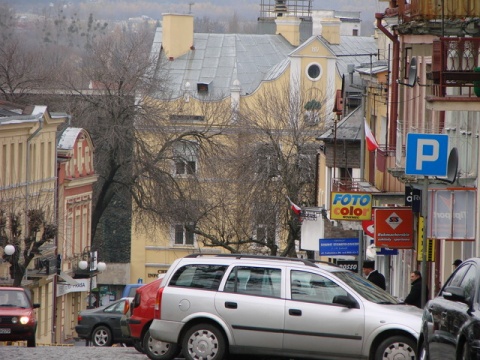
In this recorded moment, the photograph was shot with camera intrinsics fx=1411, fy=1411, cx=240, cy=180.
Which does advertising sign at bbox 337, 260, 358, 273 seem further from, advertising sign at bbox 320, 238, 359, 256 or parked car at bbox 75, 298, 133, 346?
parked car at bbox 75, 298, 133, 346

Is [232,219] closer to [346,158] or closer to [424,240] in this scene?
[346,158]

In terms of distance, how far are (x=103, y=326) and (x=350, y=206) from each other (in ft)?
27.0

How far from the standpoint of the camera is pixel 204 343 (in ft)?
63.0

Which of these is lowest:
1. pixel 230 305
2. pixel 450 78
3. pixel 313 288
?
pixel 230 305

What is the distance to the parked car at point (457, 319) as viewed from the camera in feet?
42.9

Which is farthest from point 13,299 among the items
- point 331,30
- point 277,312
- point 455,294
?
point 331,30

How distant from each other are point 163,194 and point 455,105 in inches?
1525

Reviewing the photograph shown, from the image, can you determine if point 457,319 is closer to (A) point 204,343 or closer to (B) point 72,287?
(A) point 204,343

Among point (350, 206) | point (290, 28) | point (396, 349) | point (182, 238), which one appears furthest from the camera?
point (290, 28)

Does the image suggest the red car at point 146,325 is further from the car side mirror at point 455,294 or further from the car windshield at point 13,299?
the car windshield at point 13,299

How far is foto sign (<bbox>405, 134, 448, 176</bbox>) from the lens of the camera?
18266mm

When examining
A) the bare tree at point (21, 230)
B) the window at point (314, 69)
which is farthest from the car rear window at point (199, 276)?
the window at point (314, 69)

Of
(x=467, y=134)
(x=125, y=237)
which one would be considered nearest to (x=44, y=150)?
(x=125, y=237)

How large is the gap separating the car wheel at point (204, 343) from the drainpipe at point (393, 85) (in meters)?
13.6
